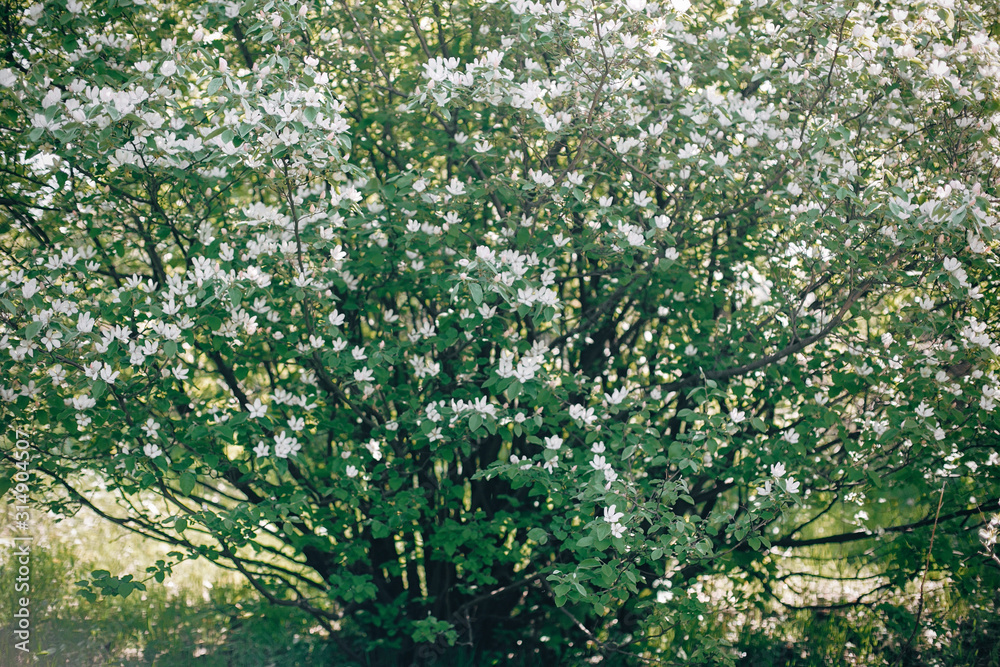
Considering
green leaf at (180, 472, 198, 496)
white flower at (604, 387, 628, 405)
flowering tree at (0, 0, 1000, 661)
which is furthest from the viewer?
white flower at (604, 387, 628, 405)

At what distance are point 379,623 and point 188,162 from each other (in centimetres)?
229

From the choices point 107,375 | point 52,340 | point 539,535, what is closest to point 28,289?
point 52,340

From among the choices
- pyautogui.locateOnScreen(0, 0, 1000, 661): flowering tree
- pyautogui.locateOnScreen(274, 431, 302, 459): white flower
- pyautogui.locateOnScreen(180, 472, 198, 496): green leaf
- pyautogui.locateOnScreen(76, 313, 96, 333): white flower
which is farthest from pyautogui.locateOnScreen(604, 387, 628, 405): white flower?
pyautogui.locateOnScreen(76, 313, 96, 333): white flower

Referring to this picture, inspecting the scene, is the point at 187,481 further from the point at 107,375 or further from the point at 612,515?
the point at 612,515

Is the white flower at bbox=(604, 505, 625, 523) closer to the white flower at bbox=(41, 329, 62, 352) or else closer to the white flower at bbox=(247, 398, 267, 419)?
the white flower at bbox=(247, 398, 267, 419)

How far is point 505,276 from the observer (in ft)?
8.39

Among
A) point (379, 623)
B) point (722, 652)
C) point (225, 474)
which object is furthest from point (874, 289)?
point (225, 474)

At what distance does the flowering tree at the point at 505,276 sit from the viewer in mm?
2666

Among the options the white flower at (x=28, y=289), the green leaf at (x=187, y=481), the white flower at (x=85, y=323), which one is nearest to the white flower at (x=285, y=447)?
the green leaf at (x=187, y=481)

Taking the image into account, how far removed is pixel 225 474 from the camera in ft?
10.6

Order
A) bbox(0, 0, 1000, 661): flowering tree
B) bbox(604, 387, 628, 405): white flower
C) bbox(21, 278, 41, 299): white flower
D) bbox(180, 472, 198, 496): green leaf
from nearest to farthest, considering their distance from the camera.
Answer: bbox(21, 278, 41, 299): white flower
bbox(0, 0, 1000, 661): flowering tree
bbox(180, 472, 198, 496): green leaf
bbox(604, 387, 628, 405): white flower

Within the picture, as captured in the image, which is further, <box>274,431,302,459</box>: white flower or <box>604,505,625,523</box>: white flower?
<box>274,431,302,459</box>: white flower

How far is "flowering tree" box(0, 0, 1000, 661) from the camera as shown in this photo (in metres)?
2.67

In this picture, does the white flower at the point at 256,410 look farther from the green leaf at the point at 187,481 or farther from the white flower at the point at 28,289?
the white flower at the point at 28,289
